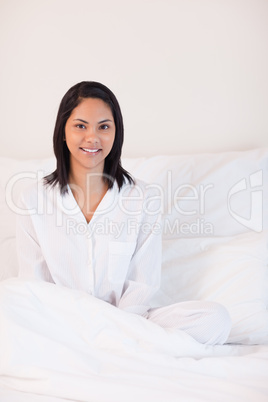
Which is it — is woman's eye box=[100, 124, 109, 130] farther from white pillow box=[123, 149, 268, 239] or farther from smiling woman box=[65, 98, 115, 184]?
white pillow box=[123, 149, 268, 239]

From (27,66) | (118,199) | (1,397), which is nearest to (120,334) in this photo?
(1,397)

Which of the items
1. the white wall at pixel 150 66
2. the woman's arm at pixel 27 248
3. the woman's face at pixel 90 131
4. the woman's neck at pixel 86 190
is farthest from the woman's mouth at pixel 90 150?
the white wall at pixel 150 66

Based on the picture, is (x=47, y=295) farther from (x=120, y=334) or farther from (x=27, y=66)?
(x=27, y=66)

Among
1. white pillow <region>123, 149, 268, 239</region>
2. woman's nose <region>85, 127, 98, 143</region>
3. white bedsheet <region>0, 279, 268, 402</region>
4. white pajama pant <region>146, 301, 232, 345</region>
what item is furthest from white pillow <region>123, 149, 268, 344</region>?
woman's nose <region>85, 127, 98, 143</region>

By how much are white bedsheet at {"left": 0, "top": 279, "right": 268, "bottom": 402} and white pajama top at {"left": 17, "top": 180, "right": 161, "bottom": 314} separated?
24cm

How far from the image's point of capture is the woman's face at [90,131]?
155cm

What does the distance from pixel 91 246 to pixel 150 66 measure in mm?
939

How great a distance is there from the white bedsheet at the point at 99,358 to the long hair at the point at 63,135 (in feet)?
1.36

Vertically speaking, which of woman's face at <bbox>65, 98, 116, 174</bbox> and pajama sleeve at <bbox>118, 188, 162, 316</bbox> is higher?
woman's face at <bbox>65, 98, 116, 174</bbox>

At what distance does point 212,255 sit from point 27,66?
47.1 inches

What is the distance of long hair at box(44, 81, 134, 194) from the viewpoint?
61.5 inches

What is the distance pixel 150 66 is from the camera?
7.22 feet

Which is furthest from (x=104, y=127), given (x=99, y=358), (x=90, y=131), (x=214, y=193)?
(x=99, y=358)

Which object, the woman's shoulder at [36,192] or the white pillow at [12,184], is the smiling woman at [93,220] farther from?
the white pillow at [12,184]
